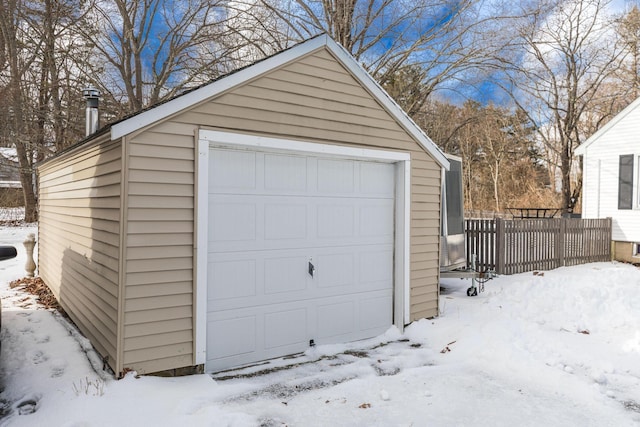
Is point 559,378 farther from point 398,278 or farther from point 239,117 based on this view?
point 239,117

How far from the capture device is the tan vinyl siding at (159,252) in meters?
4.15

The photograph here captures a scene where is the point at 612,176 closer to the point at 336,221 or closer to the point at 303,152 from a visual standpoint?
the point at 336,221

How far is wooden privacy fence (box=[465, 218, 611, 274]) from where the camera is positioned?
10.2 meters

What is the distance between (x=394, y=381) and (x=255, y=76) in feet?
11.7

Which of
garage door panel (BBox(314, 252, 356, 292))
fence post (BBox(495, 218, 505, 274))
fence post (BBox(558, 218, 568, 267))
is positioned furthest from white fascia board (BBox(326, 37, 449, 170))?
fence post (BBox(558, 218, 568, 267))

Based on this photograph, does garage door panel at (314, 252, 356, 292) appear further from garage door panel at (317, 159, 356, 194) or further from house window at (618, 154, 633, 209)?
house window at (618, 154, 633, 209)

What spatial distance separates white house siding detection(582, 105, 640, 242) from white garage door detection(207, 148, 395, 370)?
32.5 feet

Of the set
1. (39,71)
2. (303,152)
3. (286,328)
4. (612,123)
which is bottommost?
(286,328)

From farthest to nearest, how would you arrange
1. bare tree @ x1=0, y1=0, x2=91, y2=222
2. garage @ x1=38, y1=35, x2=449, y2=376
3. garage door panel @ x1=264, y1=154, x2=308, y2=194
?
bare tree @ x1=0, y1=0, x2=91, y2=222
garage door panel @ x1=264, y1=154, x2=308, y2=194
garage @ x1=38, y1=35, x2=449, y2=376

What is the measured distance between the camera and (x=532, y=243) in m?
10.8

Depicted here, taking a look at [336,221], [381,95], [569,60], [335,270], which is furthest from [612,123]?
[335,270]

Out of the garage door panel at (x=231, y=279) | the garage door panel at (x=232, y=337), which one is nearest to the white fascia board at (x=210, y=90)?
the garage door panel at (x=231, y=279)

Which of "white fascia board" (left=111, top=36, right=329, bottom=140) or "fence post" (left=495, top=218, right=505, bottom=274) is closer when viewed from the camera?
"white fascia board" (left=111, top=36, right=329, bottom=140)

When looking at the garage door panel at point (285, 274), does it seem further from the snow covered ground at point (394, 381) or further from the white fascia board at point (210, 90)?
the white fascia board at point (210, 90)
